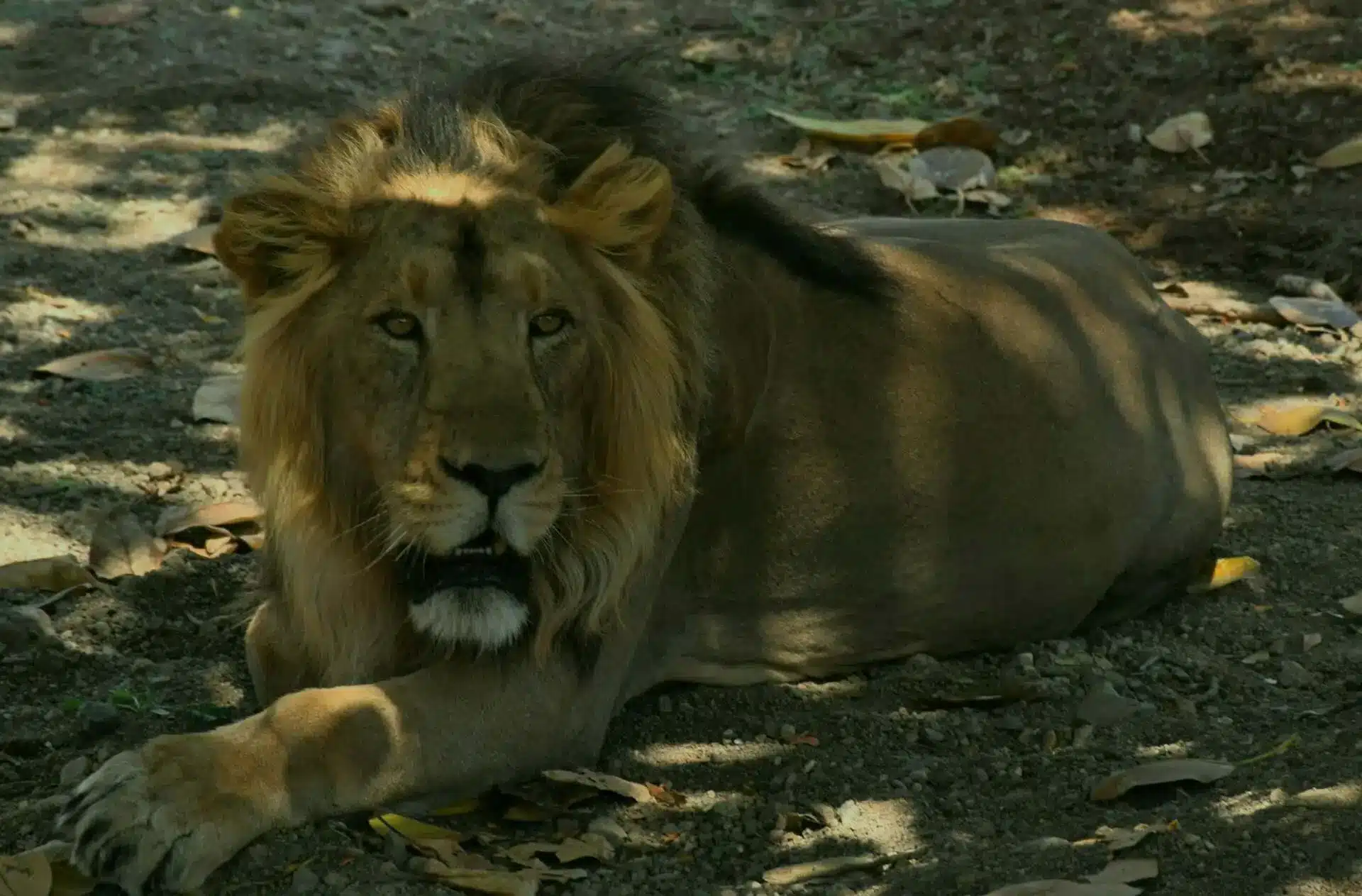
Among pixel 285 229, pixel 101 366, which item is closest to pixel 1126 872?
pixel 285 229

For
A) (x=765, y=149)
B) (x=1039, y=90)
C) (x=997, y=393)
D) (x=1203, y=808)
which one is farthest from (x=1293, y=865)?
(x=1039, y=90)

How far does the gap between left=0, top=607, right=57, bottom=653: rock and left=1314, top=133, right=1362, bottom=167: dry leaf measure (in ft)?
18.1

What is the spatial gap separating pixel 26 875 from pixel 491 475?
100 centimetres

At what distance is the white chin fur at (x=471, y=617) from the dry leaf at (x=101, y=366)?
235 cm

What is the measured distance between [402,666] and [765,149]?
4640mm

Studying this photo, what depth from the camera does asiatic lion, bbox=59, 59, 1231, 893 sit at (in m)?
3.60

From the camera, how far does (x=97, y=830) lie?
3371 mm

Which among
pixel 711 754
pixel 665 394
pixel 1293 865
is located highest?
pixel 665 394

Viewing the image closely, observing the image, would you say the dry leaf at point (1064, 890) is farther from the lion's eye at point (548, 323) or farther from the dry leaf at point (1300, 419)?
the dry leaf at point (1300, 419)

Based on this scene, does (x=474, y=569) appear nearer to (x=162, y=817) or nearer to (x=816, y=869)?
(x=162, y=817)

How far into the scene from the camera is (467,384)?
3.54 metres

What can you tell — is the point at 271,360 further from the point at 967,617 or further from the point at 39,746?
the point at 967,617

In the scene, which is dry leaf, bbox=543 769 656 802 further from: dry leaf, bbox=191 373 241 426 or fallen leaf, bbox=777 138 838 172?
fallen leaf, bbox=777 138 838 172

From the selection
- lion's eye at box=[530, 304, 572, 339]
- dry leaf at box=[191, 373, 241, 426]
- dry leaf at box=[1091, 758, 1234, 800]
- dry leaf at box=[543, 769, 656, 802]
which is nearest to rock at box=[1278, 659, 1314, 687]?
dry leaf at box=[1091, 758, 1234, 800]
